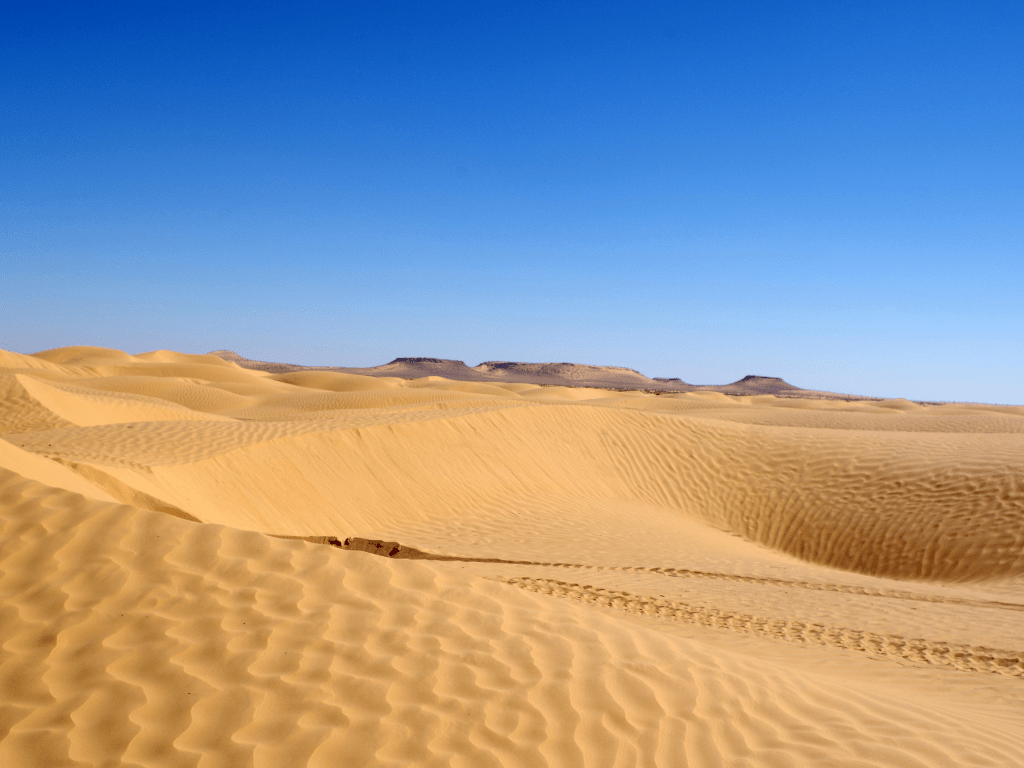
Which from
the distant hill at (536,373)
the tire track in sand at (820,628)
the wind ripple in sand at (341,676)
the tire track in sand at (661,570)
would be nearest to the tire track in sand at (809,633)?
the tire track in sand at (820,628)

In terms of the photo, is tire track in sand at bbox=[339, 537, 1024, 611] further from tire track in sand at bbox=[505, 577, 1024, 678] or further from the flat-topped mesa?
the flat-topped mesa

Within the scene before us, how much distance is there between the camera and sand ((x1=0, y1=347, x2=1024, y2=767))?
3.29 m

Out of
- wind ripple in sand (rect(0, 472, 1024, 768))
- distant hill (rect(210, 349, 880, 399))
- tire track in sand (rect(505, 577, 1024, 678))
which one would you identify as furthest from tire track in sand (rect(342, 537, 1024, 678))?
distant hill (rect(210, 349, 880, 399))

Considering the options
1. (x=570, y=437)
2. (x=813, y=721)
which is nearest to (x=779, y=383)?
(x=570, y=437)

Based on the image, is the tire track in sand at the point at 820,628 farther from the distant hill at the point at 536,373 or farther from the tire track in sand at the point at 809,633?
the distant hill at the point at 536,373

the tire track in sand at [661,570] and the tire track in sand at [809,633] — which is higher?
the tire track in sand at [809,633]

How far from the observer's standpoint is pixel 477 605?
Result: 14.6 ft

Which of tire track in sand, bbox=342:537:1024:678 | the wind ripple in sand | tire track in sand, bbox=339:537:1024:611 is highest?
the wind ripple in sand

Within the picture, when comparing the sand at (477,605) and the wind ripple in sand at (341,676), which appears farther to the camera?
the sand at (477,605)

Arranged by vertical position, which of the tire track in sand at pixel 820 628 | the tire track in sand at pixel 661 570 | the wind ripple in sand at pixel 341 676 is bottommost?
A: the tire track in sand at pixel 661 570

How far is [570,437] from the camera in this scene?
17.2 metres

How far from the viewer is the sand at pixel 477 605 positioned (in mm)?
3289

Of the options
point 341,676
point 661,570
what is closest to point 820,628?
point 661,570

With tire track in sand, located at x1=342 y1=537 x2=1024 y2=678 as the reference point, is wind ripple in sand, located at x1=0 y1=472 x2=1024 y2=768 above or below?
above
